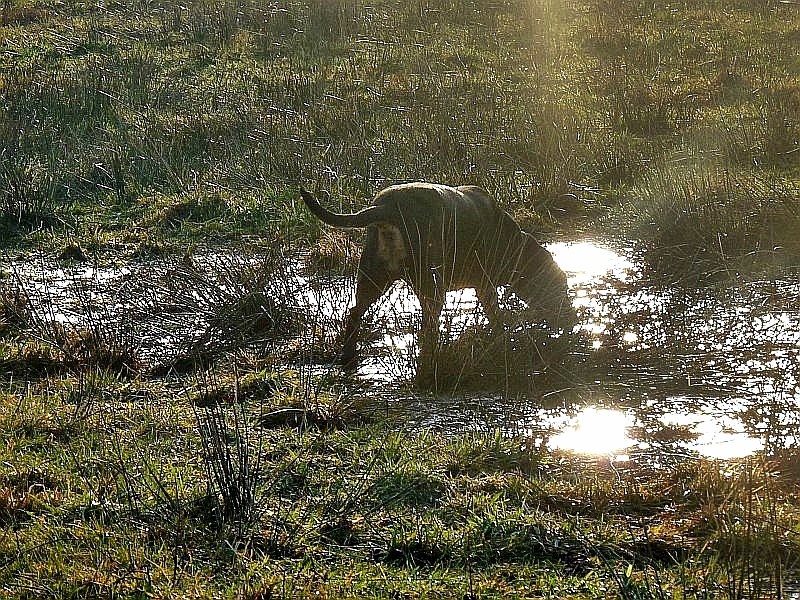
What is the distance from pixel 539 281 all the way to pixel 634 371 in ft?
3.74

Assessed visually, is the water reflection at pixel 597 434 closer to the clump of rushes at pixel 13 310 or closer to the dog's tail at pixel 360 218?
the dog's tail at pixel 360 218

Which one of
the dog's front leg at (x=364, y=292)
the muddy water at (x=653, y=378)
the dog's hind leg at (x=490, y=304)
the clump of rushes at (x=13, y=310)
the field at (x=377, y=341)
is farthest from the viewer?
the clump of rushes at (x=13, y=310)

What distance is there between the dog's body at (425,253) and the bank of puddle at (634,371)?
0.18m

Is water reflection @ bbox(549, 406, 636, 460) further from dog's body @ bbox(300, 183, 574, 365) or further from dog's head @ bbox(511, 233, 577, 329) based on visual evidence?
dog's head @ bbox(511, 233, 577, 329)

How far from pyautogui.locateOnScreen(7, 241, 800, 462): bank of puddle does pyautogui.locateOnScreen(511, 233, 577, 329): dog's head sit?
22cm

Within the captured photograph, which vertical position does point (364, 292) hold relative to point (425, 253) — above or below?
below

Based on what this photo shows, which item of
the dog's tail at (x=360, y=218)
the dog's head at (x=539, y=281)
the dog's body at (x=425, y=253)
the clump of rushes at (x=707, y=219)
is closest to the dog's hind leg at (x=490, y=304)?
the dog's body at (x=425, y=253)

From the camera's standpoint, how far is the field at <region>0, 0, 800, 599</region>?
13.0 feet

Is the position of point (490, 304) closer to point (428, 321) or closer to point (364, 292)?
point (428, 321)

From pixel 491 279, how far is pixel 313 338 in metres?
1.23

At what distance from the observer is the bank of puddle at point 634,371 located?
16.9ft

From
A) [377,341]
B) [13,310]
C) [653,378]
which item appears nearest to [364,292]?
[377,341]

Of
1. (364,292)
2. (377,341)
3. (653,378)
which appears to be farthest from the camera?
(377,341)

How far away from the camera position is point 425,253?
6184mm
